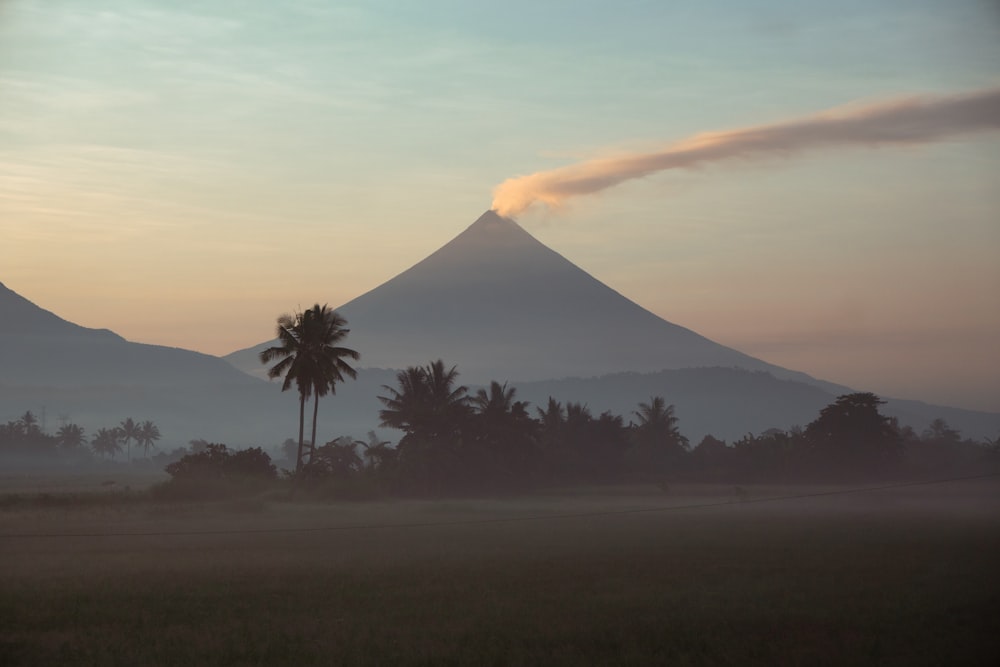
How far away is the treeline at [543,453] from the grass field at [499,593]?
25.3 m

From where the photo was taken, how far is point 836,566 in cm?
3731

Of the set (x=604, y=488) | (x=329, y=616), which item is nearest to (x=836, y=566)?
(x=329, y=616)

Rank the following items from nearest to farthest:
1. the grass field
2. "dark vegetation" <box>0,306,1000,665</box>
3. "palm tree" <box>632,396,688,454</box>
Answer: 1. the grass field
2. "dark vegetation" <box>0,306,1000,665</box>
3. "palm tree" <box>632,396,688,454</box>

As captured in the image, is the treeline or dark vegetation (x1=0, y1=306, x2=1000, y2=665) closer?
dark vegetation (x1=0, y1=306, x2=1000, y2=665)

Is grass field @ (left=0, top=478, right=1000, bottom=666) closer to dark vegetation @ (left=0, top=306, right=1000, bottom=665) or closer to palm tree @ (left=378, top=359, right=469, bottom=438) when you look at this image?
dark vegetation @ (left=0, top=306, right=1000, bottom=665)

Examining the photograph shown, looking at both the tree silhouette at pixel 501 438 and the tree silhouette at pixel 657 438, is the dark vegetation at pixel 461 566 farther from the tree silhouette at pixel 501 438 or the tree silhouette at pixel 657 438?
the tree silhouette at pixel 657 438

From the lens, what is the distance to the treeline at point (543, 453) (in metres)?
84.4

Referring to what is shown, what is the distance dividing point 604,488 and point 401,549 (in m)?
54.9

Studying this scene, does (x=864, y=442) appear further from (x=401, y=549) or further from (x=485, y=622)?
(x=485, y=622)

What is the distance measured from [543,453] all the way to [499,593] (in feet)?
219

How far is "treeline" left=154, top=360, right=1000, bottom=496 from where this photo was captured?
84375 mm

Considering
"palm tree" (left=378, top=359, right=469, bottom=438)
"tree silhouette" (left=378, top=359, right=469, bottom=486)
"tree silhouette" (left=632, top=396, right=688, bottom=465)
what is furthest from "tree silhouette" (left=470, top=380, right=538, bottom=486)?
"tree silhouette" (left=632, top=396, right=688, bottom=465)

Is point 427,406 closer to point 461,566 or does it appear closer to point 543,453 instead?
point 543,453

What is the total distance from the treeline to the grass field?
25271 mm
